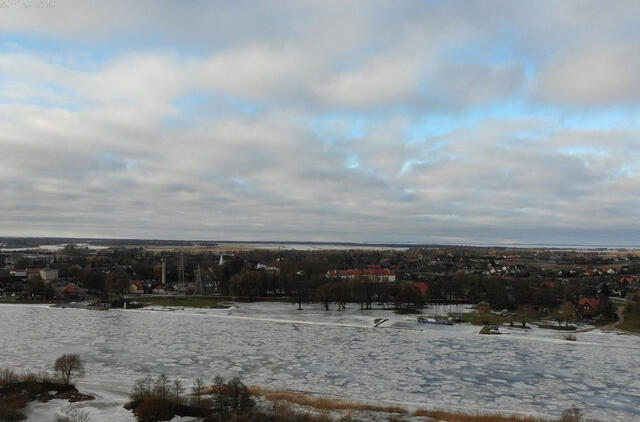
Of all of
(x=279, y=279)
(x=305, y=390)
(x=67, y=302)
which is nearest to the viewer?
(x=305, y=390)

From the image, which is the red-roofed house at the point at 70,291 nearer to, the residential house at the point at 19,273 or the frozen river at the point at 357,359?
the frozen river at the point at 357,359

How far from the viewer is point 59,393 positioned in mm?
18547

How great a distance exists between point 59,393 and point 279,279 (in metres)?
45.2

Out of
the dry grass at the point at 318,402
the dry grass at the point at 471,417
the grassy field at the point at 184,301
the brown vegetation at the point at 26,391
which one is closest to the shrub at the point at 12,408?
the brown vegetation at the point at 26,391

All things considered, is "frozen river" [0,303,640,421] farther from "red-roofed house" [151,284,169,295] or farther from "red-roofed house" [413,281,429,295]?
"red-roofed house" [151,284,169,295]

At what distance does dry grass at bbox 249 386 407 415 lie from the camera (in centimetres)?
1739

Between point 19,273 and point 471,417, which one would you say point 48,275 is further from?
point 471,417

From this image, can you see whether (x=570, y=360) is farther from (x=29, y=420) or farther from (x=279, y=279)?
(x=279, y=279)

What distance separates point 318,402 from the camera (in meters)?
18.0

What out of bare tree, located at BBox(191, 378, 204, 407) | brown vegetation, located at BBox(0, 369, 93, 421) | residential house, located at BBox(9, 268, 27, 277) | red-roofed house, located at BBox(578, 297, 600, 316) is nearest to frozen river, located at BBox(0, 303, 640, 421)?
brown vegetation, located at BBox(0, 369, 93, 421)

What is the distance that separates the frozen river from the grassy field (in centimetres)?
1110

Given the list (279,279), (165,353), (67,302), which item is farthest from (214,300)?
(165,353)

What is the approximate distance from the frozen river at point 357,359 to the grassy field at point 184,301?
437 inches

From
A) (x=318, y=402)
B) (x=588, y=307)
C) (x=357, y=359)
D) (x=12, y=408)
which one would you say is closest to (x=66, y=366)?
(x=12, y=408)
